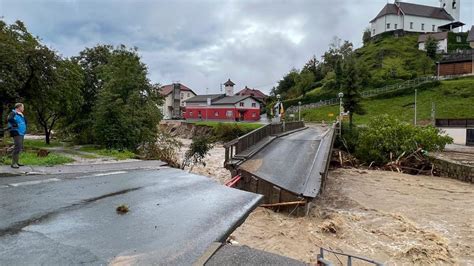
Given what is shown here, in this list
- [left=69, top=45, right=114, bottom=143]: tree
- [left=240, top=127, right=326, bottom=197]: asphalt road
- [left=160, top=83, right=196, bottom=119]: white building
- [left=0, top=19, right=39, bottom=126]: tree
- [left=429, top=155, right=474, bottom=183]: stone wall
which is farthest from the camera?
[left=160, top=83, right=196, bottom=119]: white building

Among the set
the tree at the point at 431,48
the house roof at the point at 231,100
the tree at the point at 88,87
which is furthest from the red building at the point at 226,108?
the tree at the point at 88,87

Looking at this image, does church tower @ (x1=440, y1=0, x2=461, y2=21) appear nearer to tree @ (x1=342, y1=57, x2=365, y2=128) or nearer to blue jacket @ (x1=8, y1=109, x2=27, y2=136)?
tree @ (x1=342, y1=57, x2=365, y2=128)

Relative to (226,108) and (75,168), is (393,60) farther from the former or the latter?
(75,168)

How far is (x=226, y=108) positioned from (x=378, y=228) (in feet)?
213

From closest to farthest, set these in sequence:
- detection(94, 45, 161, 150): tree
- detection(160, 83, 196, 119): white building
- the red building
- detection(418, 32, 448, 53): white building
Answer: detection(94, 45, 161, 150): tree → the red building → detection(418, 32, 448, 53): white building → detection(160, 83, 196, 119): white building

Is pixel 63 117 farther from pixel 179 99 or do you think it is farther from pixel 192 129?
pixel 179 99

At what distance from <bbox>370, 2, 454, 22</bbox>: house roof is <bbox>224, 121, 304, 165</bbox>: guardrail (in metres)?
79.6

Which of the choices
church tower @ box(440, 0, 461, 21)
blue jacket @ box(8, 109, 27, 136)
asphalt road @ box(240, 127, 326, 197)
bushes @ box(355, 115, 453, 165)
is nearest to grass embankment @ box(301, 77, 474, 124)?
bushes @ box(355, 115, 453, 165)

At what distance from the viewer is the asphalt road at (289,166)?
1372 centimetres

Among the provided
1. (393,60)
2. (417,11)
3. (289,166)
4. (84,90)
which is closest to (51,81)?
(84,90)

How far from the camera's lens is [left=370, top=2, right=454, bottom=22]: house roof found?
10031 cm

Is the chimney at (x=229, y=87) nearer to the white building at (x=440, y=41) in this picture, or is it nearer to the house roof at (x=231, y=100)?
the house roof at (x=231, y=100)

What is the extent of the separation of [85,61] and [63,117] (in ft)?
15.2

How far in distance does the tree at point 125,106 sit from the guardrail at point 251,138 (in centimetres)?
595
